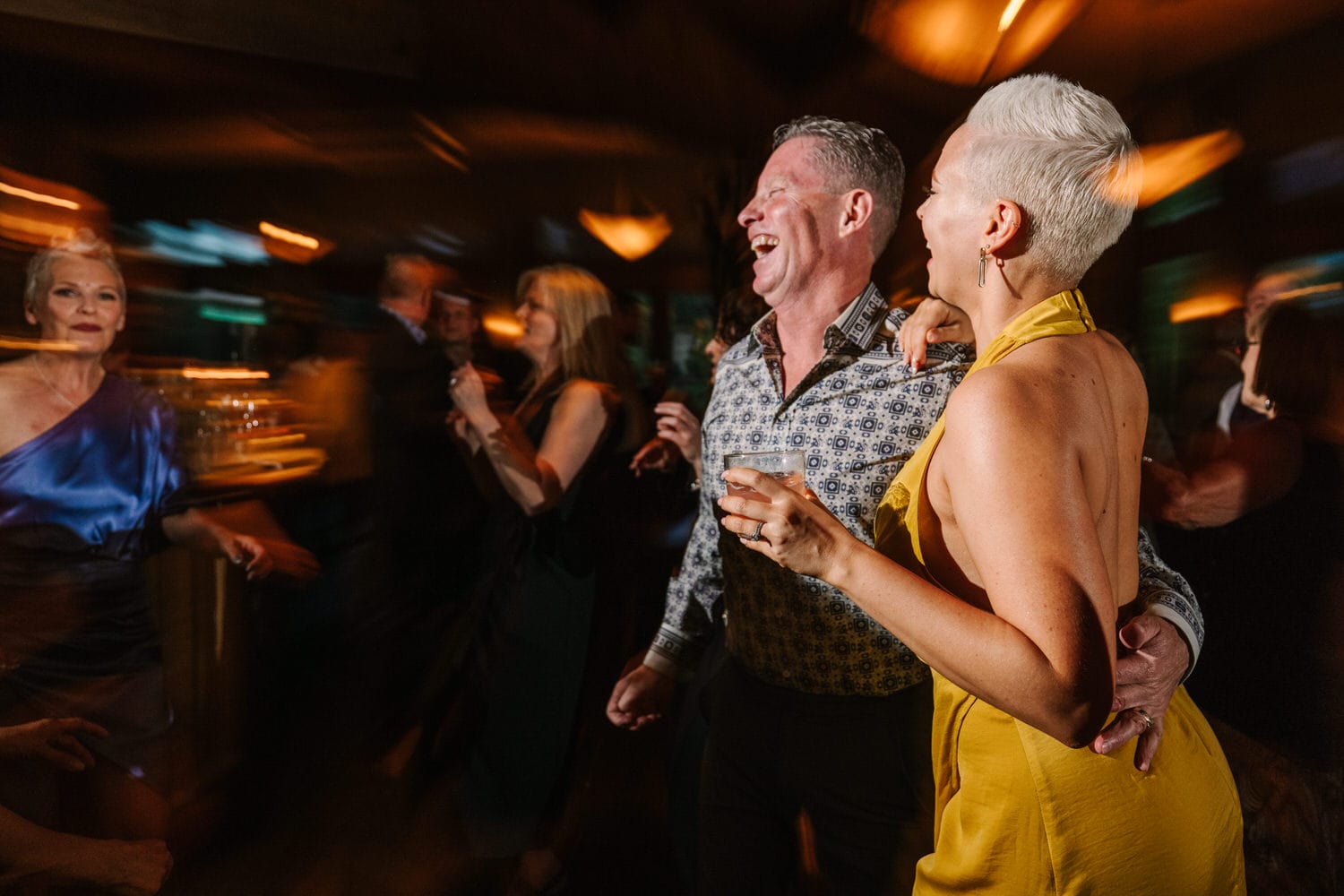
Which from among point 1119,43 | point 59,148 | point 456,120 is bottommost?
point 59,148

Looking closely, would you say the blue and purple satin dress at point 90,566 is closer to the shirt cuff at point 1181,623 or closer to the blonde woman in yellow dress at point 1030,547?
the blonde woman in yellow dress at point 1030,547

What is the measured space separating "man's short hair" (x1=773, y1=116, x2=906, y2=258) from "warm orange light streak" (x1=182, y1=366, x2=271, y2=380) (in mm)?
2265

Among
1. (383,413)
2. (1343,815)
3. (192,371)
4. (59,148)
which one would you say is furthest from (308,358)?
(1343,815)

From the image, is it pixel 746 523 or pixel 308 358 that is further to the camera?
pixel 308 358

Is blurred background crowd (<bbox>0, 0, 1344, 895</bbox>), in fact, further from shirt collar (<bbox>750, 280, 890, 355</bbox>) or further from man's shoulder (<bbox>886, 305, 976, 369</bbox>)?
man's shoulder (<bbox>886, 305, 976, 369</bbox>)

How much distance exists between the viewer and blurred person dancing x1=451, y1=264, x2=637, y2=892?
2066mm

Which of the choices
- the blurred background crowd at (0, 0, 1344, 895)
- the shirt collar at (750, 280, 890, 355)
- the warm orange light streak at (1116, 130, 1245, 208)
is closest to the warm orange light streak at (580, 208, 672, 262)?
the blurred background crowd at (0, 0, 1344, 895)

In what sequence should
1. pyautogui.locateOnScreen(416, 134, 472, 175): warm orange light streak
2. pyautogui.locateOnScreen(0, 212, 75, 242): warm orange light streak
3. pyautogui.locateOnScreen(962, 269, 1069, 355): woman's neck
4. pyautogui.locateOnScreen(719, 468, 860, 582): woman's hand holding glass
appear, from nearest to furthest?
pyautogui.locateOnScreen(719, 468, 860, 582): woman's hand holding glass, pyautogui.locateOnScreen(962, 269, 1069, 355): woman's neck, pyautogui.locateOnScreen(0, 212, 75, 242): warm orange light streak, pyautogui.locateOnScreen(416, 134, 472, 175): warm orange light streak

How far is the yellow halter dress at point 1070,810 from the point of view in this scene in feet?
2.77

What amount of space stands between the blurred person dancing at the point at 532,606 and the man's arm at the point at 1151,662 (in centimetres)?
147

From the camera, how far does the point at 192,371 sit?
9.46 ft

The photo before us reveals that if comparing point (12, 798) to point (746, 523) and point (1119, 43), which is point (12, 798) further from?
point (1119, 43)

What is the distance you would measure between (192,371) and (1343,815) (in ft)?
12.7

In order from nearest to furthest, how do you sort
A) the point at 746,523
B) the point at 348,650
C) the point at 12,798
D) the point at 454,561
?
the point at 746,523 < the point at 12,798 < the point at 454,561 < the point at 348,650
